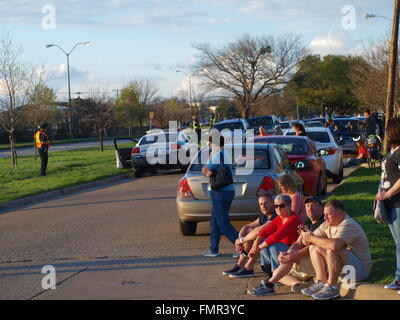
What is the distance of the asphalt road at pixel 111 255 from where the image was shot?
23.5 ft

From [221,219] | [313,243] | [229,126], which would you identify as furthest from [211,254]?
[229,126]

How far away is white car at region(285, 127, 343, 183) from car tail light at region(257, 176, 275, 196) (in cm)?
656

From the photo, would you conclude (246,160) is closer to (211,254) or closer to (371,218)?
(211,254)

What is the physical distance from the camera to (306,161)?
14273 mm

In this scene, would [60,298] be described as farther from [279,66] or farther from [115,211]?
[279,66]

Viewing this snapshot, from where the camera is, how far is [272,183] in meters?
10.0

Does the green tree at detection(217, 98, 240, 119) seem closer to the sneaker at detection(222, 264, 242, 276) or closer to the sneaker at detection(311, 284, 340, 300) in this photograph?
the sneaker at detection(222, 264, 242, 276)

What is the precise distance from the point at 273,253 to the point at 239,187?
9.63 ft

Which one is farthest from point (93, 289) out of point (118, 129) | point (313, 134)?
point (118, 129)

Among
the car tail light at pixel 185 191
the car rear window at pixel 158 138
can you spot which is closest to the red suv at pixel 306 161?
the car tail light at pixel 185 191

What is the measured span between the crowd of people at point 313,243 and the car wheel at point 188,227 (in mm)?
2565

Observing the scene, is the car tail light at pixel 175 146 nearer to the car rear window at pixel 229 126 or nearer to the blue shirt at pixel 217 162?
the car rear window at pixel 229 126
